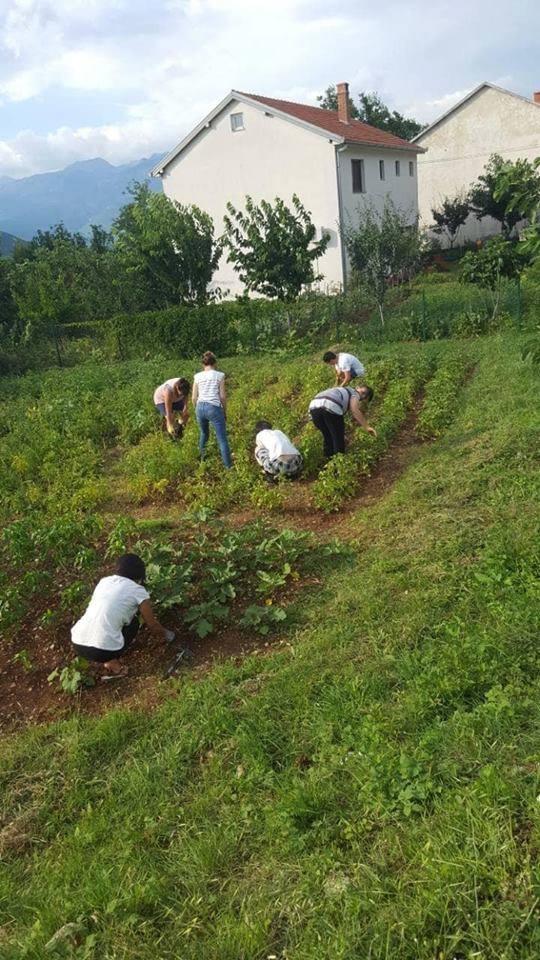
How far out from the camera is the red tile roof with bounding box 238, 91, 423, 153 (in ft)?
78.0

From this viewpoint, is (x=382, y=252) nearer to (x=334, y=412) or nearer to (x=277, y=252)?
(x=277, y=252)

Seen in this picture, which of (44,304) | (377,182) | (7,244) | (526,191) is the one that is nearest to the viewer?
(526,191)

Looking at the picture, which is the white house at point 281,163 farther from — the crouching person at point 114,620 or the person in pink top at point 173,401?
the crouching person at point 114,620

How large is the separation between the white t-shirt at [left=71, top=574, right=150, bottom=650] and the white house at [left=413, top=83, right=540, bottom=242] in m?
34.1

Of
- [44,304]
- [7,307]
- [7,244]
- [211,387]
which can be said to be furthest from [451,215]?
[7,244]

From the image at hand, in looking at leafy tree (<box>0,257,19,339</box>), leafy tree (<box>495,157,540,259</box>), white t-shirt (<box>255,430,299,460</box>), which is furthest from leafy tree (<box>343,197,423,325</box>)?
leafy tree (<box>495,157,540,259</box>)

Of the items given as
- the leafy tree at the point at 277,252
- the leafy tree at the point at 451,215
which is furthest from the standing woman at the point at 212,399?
the leafy tree at the point at 451,215

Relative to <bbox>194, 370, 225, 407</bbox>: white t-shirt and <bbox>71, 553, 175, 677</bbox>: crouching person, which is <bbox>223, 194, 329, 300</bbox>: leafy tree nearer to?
<bbox>194, 370, 225, 407</bbox>: white t-shirt

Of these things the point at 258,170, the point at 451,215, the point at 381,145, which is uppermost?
the point at 381,145

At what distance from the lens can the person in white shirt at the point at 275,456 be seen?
24.1 feet

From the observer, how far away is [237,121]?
965 inches

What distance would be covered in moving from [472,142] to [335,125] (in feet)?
36.5

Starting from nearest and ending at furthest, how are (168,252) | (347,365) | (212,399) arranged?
(212,399) → (347,365) → (168,252)

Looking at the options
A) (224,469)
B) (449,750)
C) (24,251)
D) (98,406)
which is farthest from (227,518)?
(24,251)
